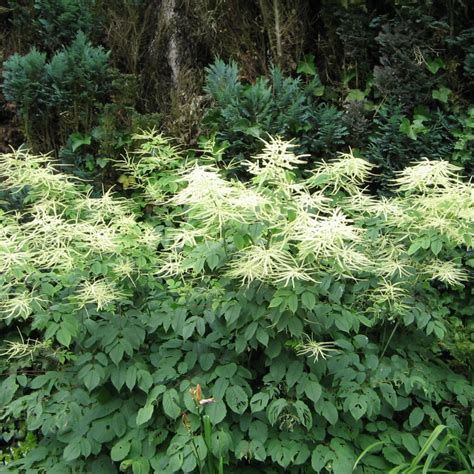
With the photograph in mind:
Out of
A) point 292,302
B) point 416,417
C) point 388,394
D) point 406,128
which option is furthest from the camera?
point 406,128

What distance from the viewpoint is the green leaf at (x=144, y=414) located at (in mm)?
2531

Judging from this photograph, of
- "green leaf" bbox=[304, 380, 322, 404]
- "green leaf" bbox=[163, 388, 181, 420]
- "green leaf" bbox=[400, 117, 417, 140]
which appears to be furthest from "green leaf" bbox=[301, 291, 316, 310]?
"green leaf" bbox=[400, 117, 417, 140]

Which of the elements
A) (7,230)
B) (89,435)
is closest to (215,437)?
(89,435)

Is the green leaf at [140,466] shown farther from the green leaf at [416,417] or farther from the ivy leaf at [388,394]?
the green leaf at [416,417]

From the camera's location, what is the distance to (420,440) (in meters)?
2.77

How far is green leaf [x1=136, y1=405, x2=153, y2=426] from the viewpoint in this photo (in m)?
2.53

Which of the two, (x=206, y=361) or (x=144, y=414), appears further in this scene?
(x=206, y=361)

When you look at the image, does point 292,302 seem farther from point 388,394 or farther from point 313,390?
point 388,394

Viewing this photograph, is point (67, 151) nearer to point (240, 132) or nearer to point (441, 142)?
point (240, 132)

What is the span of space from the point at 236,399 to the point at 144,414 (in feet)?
1.32

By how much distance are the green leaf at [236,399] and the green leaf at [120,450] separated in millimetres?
Answer: 505

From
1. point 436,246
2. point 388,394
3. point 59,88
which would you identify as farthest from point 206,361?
point 59,88

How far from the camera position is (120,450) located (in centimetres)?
262

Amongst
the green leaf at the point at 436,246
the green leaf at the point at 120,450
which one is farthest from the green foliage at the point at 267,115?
the green leaf at the point at 120,450
